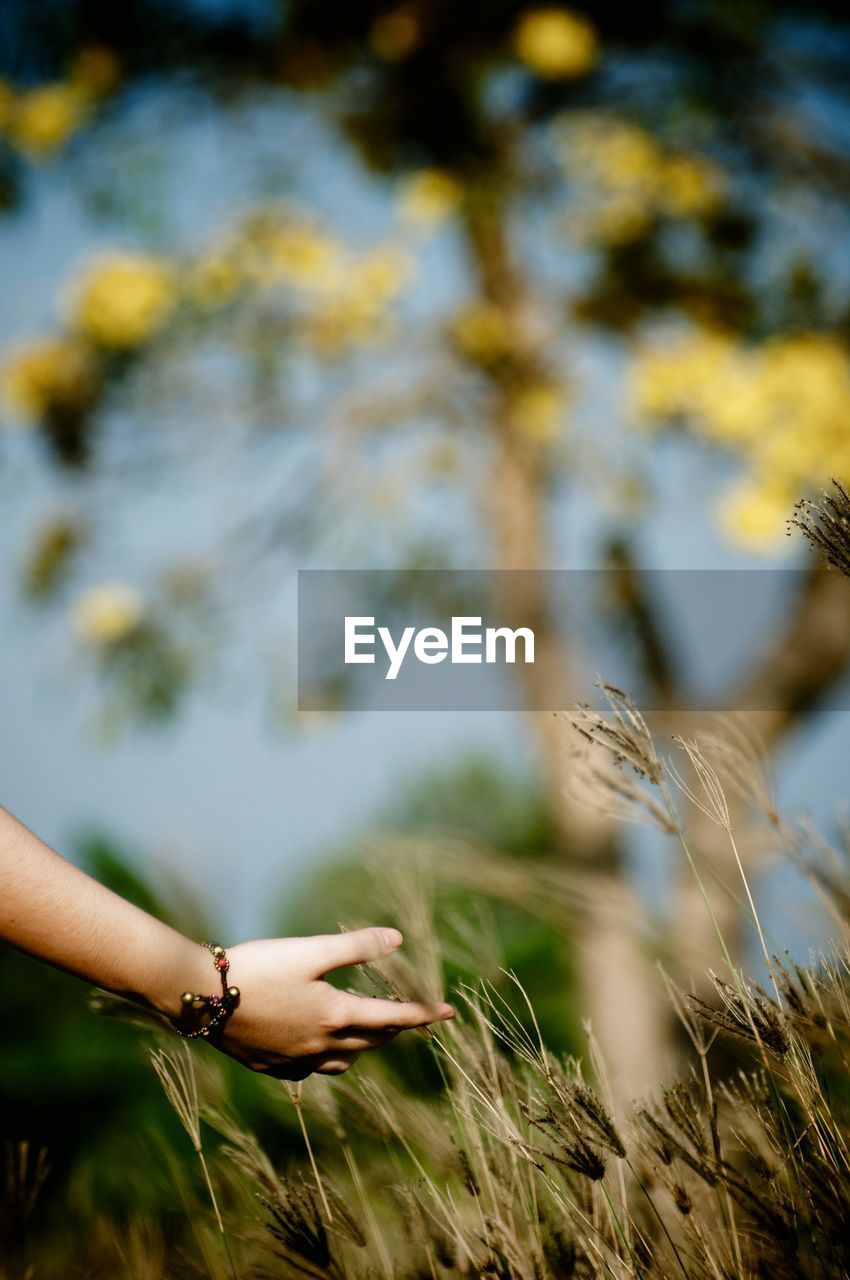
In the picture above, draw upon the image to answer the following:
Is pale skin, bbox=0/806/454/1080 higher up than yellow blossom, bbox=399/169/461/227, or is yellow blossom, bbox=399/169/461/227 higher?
yellow blossom, bbox=399/169/461/227

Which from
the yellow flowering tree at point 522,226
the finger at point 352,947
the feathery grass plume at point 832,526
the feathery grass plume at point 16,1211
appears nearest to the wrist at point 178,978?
the finger at point 352,947

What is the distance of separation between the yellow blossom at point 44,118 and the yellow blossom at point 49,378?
2.51 feet

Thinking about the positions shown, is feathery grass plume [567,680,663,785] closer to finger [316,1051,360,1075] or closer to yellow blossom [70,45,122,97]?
finger [316,1051,360,1075]

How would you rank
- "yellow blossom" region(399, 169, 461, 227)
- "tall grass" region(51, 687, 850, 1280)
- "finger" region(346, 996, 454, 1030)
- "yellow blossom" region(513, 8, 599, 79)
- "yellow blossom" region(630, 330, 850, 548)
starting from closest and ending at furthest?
"tall grass" region(51, 687, 850, 1280) → "finger" region(346, 996, 454, 1030) → "yellow blossom" region(630, 330, 850, 548) → "yellow blossom" region(513, 8, 599, 79) → "yellow blossom" region(399, 169, 461, 227)

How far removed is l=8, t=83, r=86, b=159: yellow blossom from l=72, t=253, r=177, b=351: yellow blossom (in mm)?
509

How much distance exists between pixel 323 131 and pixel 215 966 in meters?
4.02

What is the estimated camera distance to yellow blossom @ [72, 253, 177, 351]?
3.49 m

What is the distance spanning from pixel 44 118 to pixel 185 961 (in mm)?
3842

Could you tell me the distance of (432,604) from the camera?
4.28 meters

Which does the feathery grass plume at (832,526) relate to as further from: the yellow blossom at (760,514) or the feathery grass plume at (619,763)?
the yellow blossom at (760,514)

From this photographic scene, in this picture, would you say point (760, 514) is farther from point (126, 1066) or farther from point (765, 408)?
point (126, 1066)

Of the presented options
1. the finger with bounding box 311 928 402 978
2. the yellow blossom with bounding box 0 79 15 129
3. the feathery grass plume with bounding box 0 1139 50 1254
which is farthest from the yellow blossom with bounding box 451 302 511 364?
the feathery grass plume with bounding box 0 1139 50 1254

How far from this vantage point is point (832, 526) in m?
0.78

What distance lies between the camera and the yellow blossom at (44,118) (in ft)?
11.5
